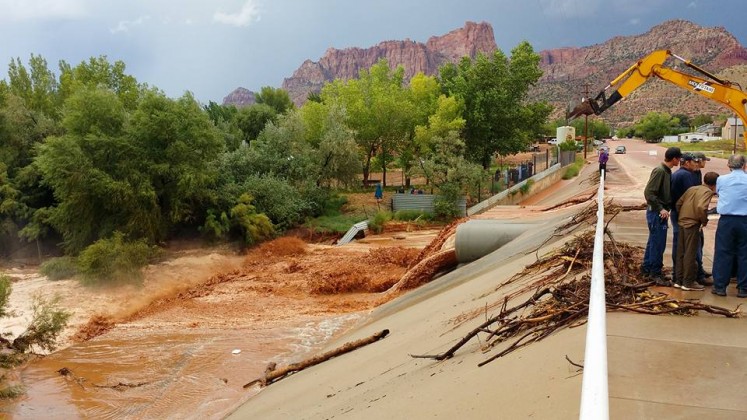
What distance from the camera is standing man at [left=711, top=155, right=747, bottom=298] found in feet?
21.4

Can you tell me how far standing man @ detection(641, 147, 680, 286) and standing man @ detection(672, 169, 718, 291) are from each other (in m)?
0.17

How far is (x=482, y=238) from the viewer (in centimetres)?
1611

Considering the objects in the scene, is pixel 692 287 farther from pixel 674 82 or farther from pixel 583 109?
pixel 583 109

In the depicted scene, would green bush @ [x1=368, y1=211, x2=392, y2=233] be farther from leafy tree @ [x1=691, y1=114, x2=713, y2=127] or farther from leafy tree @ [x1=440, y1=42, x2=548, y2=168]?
leafy tree @ [x1=691, y1=114, x2=713, y2=127]

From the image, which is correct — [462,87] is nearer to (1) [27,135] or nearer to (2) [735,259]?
(1) [27,135]

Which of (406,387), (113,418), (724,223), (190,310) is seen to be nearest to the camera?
(406,387)

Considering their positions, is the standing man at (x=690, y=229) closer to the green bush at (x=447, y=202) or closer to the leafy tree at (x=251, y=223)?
the leafy tree at (x=251, y=223)

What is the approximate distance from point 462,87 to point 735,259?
34068mm

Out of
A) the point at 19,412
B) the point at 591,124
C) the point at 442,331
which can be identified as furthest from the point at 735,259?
the point at 591,124

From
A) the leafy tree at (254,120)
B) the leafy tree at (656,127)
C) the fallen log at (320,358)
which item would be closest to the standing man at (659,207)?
the fallen log at (320,358)

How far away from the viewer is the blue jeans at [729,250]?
259 inches

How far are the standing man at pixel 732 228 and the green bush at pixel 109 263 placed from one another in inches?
901

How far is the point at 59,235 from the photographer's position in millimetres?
32844

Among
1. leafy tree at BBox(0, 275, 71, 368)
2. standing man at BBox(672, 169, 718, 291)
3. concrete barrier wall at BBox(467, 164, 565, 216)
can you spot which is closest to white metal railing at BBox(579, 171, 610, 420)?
standing man at BBox(672, 169, 718, 291)
